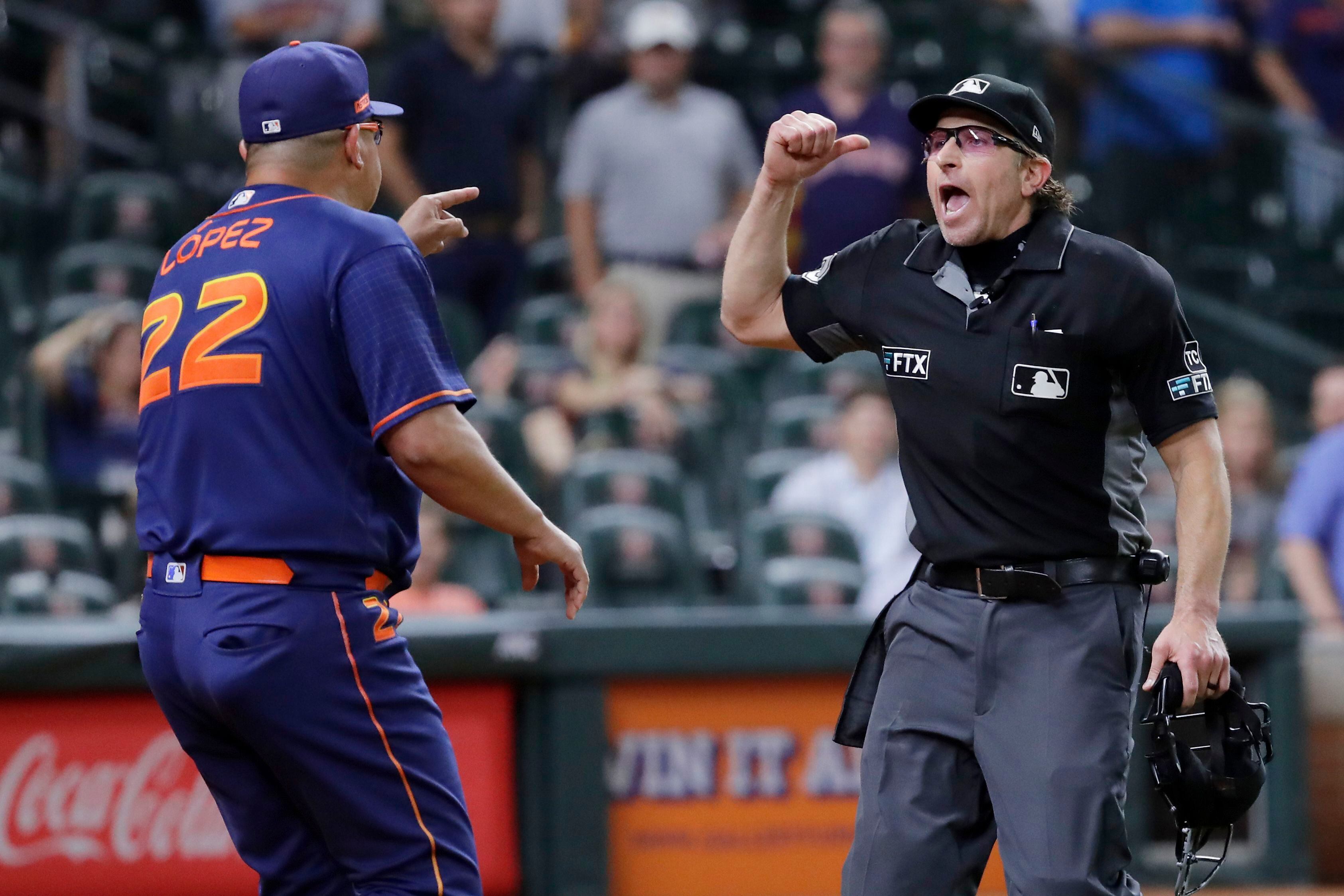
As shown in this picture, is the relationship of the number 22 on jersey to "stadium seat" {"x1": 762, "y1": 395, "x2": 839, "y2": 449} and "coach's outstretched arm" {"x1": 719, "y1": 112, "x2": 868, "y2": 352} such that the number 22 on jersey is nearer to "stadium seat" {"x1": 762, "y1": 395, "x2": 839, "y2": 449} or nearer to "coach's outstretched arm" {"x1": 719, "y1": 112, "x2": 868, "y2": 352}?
"coach's outstretched arm" {"x1": 719, "y1": 112, "x2": 868, "y2": 352}

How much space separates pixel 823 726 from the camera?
670 centimetres

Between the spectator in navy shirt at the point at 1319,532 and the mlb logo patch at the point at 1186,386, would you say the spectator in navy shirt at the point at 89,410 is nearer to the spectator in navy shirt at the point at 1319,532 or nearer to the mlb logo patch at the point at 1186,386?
the spectator in navy shirt at the point at 1319,532

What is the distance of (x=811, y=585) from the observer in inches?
296

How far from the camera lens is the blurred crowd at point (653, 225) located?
791 centimetres

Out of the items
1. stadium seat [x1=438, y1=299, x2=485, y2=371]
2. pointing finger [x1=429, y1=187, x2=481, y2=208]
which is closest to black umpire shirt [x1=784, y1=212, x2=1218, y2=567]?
pointing finger [x1=429, y1=187, x2=481, y2=208]

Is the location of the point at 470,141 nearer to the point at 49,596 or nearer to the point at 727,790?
the point at 49,596

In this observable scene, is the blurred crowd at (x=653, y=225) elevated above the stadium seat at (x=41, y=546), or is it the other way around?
the blurred crowd at (x=653, y=225)

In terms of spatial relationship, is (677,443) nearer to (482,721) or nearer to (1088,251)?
(482,721)

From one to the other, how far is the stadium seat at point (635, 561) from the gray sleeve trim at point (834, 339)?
147 inches

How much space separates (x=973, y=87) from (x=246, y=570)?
1.79 meters

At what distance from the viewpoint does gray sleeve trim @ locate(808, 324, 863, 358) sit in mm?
4074

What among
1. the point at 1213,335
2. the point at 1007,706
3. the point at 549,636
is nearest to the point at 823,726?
the point at 549,636

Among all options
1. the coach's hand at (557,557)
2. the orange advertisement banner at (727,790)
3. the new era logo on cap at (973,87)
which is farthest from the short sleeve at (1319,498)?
the coach's hand at (557,557)

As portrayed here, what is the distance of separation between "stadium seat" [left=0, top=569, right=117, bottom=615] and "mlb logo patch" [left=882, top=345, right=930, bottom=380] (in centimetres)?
430
